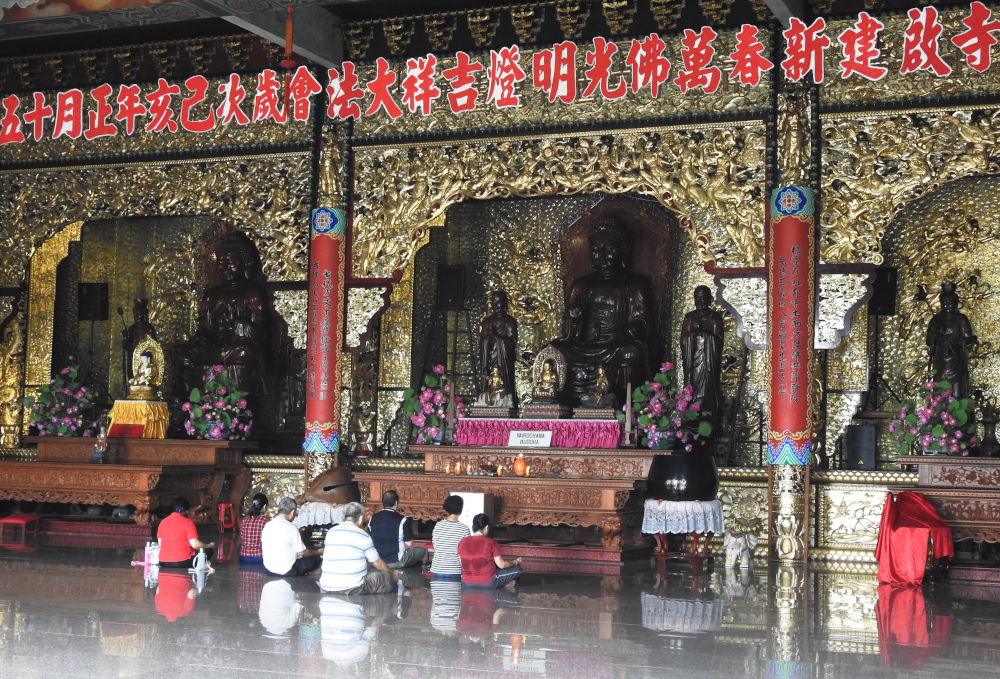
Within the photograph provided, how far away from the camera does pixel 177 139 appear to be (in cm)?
1234

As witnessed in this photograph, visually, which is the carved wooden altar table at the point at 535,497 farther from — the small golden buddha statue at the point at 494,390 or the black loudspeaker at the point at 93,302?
the black loudspeaker at the point at 93,302

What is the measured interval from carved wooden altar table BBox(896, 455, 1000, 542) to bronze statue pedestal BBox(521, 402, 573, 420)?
117 inches

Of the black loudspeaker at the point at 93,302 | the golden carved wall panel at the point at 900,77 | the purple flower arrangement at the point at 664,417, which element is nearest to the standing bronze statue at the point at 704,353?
the purple flower arrangement at the point at 664,417

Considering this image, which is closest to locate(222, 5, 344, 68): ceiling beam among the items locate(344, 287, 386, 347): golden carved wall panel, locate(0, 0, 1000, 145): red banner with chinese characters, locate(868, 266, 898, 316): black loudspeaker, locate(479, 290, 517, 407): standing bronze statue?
locate(0, 0, 1000, 145): red banner with chinese characters

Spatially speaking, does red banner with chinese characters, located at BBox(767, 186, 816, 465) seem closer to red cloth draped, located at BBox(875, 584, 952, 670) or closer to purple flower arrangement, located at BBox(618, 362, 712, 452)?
purple flower arrangement, located at BBox(618, 362, 712, 452)

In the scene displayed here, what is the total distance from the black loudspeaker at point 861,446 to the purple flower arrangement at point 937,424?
0.56 metres

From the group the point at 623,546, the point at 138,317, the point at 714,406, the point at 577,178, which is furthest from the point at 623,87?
the point at 138,317

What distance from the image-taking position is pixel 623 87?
35.0 ft

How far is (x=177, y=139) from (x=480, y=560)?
6363 mm

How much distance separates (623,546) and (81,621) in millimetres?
4775

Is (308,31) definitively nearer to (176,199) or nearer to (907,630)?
(176,199)

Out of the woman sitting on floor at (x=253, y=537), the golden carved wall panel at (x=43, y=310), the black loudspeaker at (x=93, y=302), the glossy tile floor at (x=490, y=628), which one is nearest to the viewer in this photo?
the glossy tile floor at (x=490, y=628)

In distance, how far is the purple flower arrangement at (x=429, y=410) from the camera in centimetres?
1140

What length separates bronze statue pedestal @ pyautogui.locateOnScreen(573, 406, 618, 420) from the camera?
10.7m
